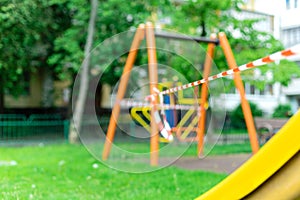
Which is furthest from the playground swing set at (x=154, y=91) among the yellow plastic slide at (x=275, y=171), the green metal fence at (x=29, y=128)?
the green metal fence at (x=29, y=128)

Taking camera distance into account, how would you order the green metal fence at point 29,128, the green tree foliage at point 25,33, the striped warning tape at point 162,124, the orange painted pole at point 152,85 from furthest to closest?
1. the green metal fence at point 29,128
2. the green tree foliage at point 25,33
3. the orange painted pole at point 152,85
4. the striped warning tape at point 162,124

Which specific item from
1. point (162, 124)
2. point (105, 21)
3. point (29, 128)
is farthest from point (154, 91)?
point (29, 128)

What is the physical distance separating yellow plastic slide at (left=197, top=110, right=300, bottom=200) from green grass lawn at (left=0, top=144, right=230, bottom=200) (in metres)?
2.18

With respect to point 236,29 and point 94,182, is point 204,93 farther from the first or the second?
point 236,29

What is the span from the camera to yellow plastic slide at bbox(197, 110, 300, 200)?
2404 mm

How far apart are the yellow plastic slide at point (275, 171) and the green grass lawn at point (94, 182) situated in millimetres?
2177

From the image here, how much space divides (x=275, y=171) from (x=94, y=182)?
11.6 ft

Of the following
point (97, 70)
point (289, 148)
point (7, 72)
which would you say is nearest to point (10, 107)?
point (7, 72)

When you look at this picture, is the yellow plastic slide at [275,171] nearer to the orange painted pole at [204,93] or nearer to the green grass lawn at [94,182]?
the green grass lawn at [94,182]

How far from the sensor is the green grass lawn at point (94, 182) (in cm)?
480

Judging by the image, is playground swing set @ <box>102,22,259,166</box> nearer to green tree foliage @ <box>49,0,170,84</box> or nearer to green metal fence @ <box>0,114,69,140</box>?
green tree foliage @ <box>49,0,170,84</box>

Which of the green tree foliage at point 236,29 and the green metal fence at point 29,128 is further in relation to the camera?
the green metal fence at point 29,128

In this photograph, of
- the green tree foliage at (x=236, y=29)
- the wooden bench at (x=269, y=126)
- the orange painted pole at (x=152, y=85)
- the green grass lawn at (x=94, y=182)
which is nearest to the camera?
the green grass lawn at (x=94, y=182)

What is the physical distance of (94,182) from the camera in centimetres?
561
